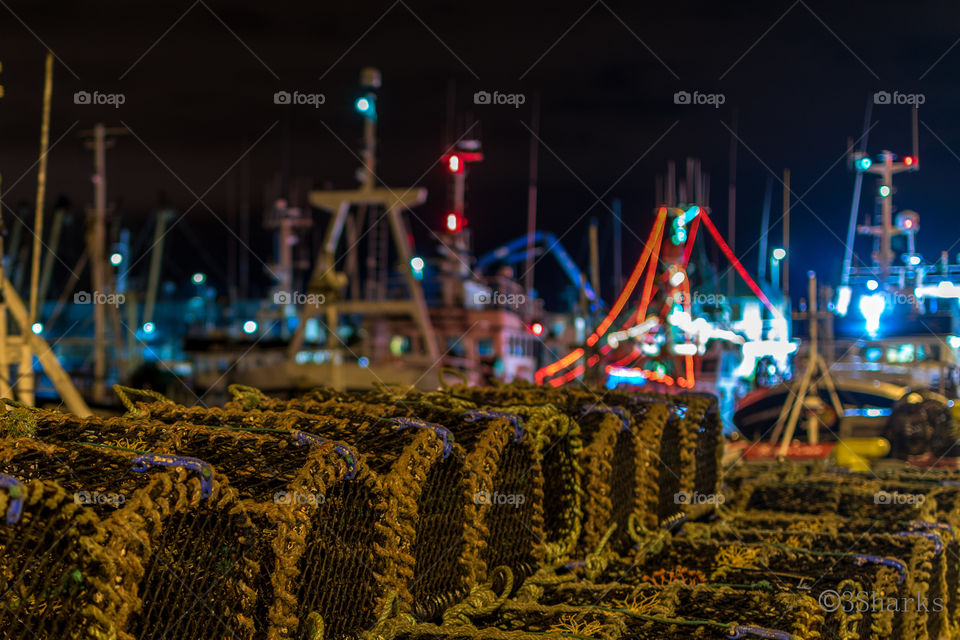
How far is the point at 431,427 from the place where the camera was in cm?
243

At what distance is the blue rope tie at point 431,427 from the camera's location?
8.00 ft

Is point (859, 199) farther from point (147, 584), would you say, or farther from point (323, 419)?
point (147, 584)

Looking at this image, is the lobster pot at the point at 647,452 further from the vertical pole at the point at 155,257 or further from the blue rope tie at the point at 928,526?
the vertical pole at the point at 155,257

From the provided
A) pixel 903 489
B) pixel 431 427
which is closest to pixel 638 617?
pixel 431 427

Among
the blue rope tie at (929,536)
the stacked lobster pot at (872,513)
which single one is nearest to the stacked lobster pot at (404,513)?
the stacked lobster pot at (872,513)

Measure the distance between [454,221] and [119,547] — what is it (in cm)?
1943

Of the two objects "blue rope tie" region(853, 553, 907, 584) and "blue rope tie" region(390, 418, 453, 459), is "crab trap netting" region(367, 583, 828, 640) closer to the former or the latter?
"blue rope tie" region(390, 418, 453, 459)

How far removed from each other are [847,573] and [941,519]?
5.04 feet

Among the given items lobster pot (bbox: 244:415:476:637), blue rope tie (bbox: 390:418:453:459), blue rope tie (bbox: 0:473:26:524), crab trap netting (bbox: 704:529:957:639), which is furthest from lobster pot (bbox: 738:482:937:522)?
blue rope tie (bbox: 0:473:26:524)

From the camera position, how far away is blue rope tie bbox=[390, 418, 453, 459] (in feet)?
8.00

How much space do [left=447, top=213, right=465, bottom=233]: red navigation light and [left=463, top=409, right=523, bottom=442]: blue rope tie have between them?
1794 cm

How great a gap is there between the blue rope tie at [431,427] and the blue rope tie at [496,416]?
0.25 metres

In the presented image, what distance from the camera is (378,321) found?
21719mm

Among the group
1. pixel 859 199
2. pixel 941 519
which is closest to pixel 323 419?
pixel 941 519
